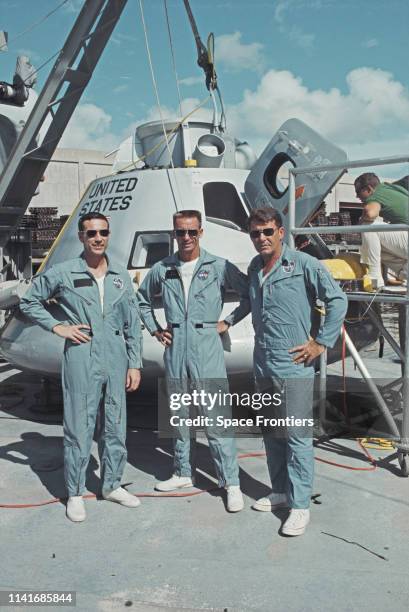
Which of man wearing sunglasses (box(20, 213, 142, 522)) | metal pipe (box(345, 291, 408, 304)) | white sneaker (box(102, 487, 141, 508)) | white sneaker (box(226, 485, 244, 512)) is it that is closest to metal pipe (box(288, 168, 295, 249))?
metal pipe (box(345, 291, 408, 304))

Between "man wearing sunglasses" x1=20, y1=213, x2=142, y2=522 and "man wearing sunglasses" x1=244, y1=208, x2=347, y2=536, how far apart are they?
91cm

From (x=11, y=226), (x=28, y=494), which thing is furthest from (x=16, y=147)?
(x=28, y=494)

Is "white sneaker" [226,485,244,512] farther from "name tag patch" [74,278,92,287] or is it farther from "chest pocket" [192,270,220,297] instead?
"name tag patch" [74,278,92,287]

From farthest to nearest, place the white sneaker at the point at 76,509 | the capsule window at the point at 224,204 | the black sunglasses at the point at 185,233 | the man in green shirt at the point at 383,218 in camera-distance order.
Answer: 1. the capsule window at the point at 224,204
2. the man in green shirt at the point at 383,218
3. the black sunglasses at the point at 185,233
4. the white sneaker at the point at 76,509

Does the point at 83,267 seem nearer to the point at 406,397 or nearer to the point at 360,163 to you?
the point at 360,163

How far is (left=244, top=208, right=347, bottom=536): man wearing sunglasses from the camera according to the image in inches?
140

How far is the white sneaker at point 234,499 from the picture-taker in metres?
3.80

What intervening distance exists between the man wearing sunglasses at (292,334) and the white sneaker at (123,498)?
1.03m

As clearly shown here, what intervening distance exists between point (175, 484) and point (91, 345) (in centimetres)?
118

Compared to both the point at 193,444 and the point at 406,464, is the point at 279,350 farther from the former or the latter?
the point at 406,464

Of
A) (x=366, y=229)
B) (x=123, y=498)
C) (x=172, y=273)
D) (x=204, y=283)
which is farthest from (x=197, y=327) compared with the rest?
(x=366, y=229)

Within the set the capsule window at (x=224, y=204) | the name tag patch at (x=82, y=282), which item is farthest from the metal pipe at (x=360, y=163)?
the name tag patch at (x=82, y=282)

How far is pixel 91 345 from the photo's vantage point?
3748 millimetres

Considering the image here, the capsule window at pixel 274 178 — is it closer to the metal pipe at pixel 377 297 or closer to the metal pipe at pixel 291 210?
the metal pipe at pixel 291 210
